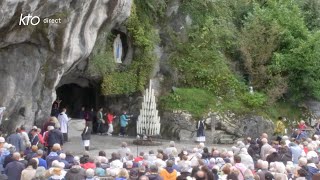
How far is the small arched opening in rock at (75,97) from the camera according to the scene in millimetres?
31403

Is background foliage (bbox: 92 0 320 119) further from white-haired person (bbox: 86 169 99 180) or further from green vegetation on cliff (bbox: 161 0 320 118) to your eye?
white-haired person (bbox: 86 169 99 180)

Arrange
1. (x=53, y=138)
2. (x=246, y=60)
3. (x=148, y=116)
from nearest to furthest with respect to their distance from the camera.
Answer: (x=53, y=138) < (x=148, y=116) < (x=246, y=60)

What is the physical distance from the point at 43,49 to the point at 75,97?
10.7m

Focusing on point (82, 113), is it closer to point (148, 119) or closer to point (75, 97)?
point (75, 97)

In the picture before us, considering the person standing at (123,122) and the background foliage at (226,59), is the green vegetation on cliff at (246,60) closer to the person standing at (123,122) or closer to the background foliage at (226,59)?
the background foliage at (226,59)

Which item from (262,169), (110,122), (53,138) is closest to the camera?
(262,169)

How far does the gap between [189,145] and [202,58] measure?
18.6ft

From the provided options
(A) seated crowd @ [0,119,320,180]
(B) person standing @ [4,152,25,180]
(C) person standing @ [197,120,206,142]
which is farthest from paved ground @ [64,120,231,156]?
(B) person standing @ [4,152,25,180]

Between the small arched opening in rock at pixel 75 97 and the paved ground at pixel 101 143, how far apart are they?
4430 millimetres

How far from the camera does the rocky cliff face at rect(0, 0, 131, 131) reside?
64.8ft

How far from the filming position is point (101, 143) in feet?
81.9

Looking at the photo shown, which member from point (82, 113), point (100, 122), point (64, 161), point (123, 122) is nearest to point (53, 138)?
point (64, 161)

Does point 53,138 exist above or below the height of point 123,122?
below

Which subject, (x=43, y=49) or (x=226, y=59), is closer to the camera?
(x=43, y=49)
